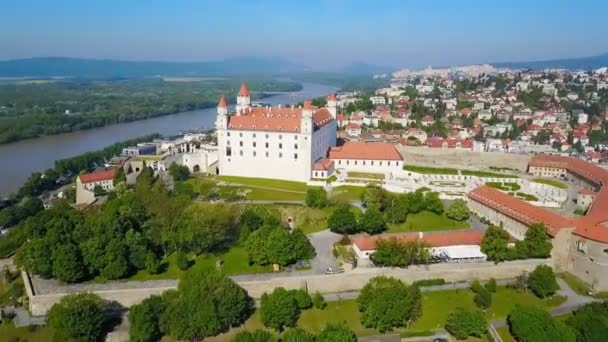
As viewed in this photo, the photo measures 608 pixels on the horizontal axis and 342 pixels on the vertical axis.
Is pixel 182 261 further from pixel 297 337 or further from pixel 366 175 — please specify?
pixel 366 175

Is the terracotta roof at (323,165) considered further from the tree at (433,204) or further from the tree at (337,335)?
the tree at (337,335)

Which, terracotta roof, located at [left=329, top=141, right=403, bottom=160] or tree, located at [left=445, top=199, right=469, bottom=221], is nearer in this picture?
tree, located at [left=445, top=199, right=469, bottom=221]

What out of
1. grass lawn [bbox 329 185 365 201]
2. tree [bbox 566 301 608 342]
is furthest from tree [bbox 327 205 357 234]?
tree [bbox 566 301 608 342]

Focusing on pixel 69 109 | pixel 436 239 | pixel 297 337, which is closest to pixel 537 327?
pixel 436 239

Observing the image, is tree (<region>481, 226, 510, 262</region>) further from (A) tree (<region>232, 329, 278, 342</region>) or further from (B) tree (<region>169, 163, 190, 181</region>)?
(B) tree (<region>169, 163, 190, 181</region>)

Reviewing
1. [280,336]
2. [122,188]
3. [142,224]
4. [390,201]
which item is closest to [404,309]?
[280,336]

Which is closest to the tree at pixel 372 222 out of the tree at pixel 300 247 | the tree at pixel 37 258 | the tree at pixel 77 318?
the tree at pixel 300 247

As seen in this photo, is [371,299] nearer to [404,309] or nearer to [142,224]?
[404,309]

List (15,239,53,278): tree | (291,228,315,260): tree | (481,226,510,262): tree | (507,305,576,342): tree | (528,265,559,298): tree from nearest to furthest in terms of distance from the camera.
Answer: (507,305,576,342): tree → (528,265,559,298): tree → (15,239,53,278): tree → (291,228,315,260): tree → (481,226,510,262): tree
